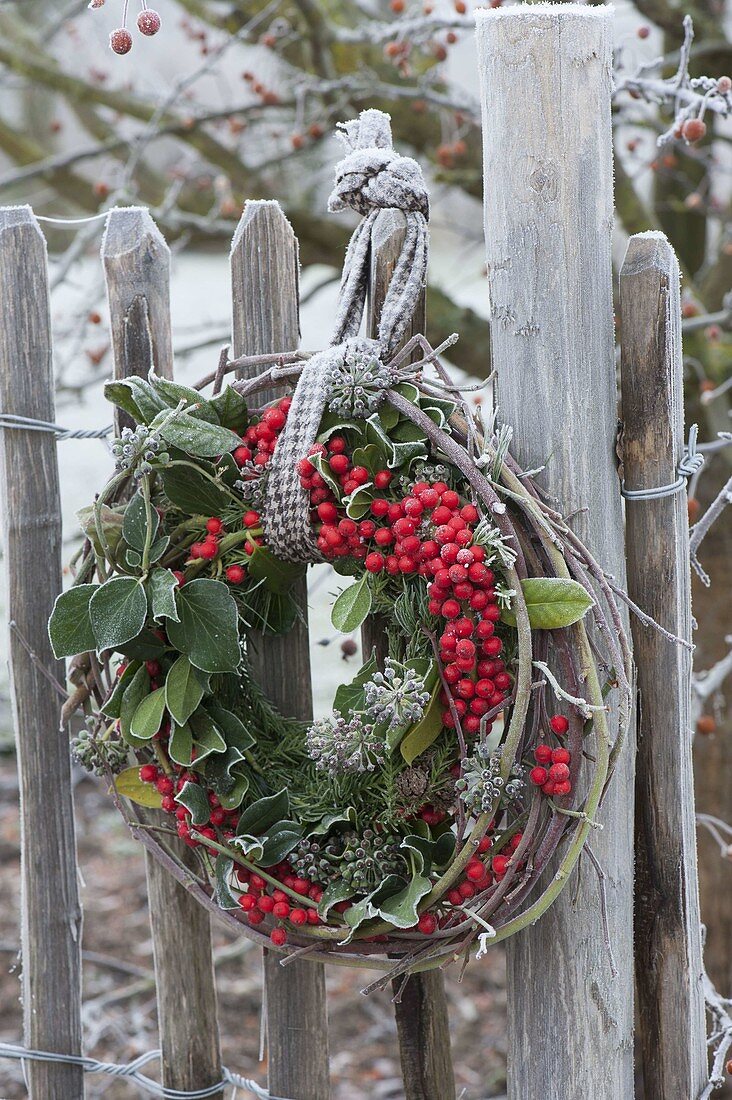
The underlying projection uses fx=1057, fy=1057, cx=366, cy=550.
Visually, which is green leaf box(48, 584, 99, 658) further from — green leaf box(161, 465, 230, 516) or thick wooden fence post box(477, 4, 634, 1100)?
thick wooden fence post box(477, 4, 634, 1100)

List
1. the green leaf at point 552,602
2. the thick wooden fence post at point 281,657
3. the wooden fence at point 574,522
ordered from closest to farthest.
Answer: the green leaf at point 552,602
the wooden fence at point 574,522
the thick wooden fence post at point 281,657

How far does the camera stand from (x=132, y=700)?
3.95 ft

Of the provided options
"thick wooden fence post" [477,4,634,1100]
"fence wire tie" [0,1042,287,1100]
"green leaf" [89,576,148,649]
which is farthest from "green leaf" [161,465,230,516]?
"fence wire tie" [0,1042,287,1100]

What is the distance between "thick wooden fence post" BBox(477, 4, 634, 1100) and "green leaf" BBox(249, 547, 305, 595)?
0.30 m

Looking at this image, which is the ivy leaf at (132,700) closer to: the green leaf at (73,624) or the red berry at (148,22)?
the green leaf at (73,624)

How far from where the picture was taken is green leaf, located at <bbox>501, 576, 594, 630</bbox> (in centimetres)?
105

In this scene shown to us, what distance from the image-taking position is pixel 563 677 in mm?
1122

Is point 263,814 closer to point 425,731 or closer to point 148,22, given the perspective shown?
point 425,731

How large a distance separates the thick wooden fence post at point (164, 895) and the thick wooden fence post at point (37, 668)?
0.36 ft

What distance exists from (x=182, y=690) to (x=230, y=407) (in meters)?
0.32

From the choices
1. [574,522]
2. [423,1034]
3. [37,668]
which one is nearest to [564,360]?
[574,522]

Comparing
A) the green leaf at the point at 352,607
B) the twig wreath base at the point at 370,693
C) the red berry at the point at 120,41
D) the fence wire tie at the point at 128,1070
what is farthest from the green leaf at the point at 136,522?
the fence wire tie at the point at 128,1070

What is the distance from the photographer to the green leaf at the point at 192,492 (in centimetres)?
120

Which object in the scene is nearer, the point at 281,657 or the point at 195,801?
the point at 195,801
